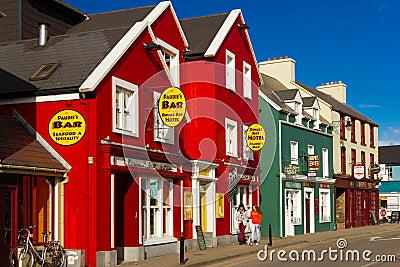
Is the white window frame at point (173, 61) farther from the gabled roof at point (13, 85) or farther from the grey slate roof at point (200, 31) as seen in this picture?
the gabled roof at point (13, 85)

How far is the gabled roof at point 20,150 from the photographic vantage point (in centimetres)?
1672

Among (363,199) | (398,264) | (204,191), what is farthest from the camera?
(363,199)

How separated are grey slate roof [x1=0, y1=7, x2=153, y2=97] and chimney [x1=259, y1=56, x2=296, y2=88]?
24162 millimetres

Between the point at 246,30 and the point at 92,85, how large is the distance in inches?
572

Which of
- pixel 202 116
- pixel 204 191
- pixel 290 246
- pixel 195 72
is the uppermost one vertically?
pixel 195 72

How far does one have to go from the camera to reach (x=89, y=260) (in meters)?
18.1

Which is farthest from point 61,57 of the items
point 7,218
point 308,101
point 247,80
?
point 308,101

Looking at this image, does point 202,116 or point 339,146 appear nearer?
point 202,116

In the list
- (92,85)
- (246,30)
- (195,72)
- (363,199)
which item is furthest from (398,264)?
(363,199)

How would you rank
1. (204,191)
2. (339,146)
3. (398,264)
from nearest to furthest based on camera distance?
(398,264), (204,191), (339,146)

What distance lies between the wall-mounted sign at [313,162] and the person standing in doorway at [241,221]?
10149 millimetres

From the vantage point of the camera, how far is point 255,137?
28.8 meters

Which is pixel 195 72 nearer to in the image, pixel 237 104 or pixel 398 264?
pixel 237 104

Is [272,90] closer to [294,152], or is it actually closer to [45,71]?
[294,152]
